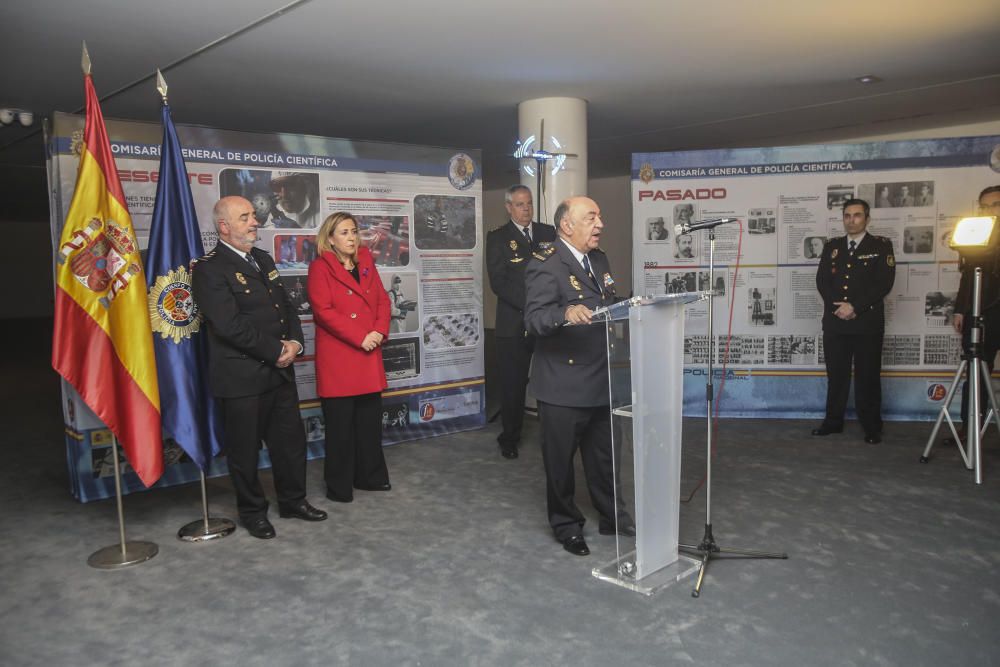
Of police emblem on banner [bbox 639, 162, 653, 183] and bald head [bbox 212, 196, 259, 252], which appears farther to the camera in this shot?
police emblem on banner [bbox 639, 162, 653, 183]

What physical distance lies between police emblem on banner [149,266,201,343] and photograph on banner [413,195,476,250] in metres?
2.04

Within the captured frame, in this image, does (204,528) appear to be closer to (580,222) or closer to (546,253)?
(546,253)

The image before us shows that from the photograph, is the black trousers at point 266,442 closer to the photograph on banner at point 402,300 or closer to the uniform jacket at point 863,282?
the photograph on banner at point 402,300

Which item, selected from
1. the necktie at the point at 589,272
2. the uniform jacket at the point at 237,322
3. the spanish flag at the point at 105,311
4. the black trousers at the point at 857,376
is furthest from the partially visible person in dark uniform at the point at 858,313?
the spanish flag at the point at 105,311

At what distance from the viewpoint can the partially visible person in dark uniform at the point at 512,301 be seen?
511cm

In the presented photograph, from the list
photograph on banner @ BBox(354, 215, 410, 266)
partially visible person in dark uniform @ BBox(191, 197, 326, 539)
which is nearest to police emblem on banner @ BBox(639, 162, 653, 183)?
photograph on banner @ BBox(354, 215, 410, 266)

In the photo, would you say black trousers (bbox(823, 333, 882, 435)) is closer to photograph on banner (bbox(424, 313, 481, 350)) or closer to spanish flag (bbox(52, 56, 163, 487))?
photograph on banner (bbox(424, 313, 481, 350))

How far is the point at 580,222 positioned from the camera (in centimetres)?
320

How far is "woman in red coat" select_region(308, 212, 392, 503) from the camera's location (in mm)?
4039

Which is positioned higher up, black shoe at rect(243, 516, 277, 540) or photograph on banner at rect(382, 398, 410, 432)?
photograph on banner at rect(382, 398, 410, 432)

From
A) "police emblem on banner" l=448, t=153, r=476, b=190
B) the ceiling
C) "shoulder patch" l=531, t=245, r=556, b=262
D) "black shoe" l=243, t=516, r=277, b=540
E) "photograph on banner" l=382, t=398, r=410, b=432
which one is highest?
the ceiling

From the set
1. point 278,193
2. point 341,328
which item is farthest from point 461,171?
point 341,328

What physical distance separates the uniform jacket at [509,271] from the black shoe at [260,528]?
2147 millimetres

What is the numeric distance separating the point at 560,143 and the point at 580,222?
10.7 feet
